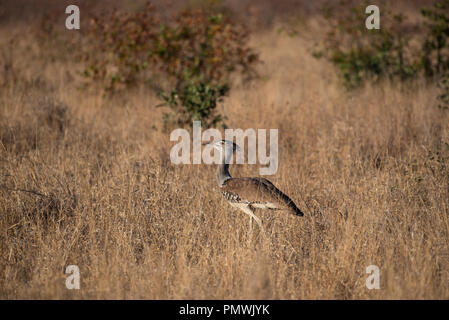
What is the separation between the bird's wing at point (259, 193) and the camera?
150 inches

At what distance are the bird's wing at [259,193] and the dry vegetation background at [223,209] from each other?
0.84 feet

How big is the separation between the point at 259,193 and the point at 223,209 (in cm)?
56

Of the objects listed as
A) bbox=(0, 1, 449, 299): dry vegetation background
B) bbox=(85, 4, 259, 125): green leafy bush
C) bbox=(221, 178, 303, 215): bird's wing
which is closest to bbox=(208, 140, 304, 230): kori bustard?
bbox=(221, 178, 303, 215): bird's wing

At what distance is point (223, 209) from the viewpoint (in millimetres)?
4336

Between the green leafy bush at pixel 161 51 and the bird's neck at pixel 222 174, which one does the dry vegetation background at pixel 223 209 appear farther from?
the green leafy bush at pixel 161 51

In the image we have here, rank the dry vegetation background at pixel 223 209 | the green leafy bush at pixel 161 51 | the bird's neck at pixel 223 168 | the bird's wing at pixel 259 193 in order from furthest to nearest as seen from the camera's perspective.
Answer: the green leafy bush at pixel 161 51 → the bird's neck at pixel 223 168 → the bird's wing at pixel 259 193 → the dry vegetation background at pixel 223 209

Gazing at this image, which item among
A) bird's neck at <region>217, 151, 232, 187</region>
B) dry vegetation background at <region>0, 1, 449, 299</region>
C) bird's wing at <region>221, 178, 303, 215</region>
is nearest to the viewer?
dry vegetation background at <region>0, 1, 449, 299</region>

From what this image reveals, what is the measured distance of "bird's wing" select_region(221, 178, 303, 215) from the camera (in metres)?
3.81

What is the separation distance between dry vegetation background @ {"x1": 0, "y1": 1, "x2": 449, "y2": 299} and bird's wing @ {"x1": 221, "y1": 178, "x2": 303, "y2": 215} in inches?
10.1

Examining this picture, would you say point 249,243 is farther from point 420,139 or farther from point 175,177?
point 420,139

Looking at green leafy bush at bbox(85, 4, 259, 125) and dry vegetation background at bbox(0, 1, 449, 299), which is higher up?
green leafy bush at bbox(85, 4, 259, 125)

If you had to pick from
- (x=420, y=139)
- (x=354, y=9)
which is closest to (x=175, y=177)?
Result: (x=420, y=139)

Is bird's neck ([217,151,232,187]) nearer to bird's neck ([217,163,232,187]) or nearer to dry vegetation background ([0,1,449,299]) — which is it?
bird's neck ([217,163,232,187])

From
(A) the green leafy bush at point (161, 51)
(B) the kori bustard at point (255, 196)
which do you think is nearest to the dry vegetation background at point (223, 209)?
(B) the kori bustard at point (255, 196)
